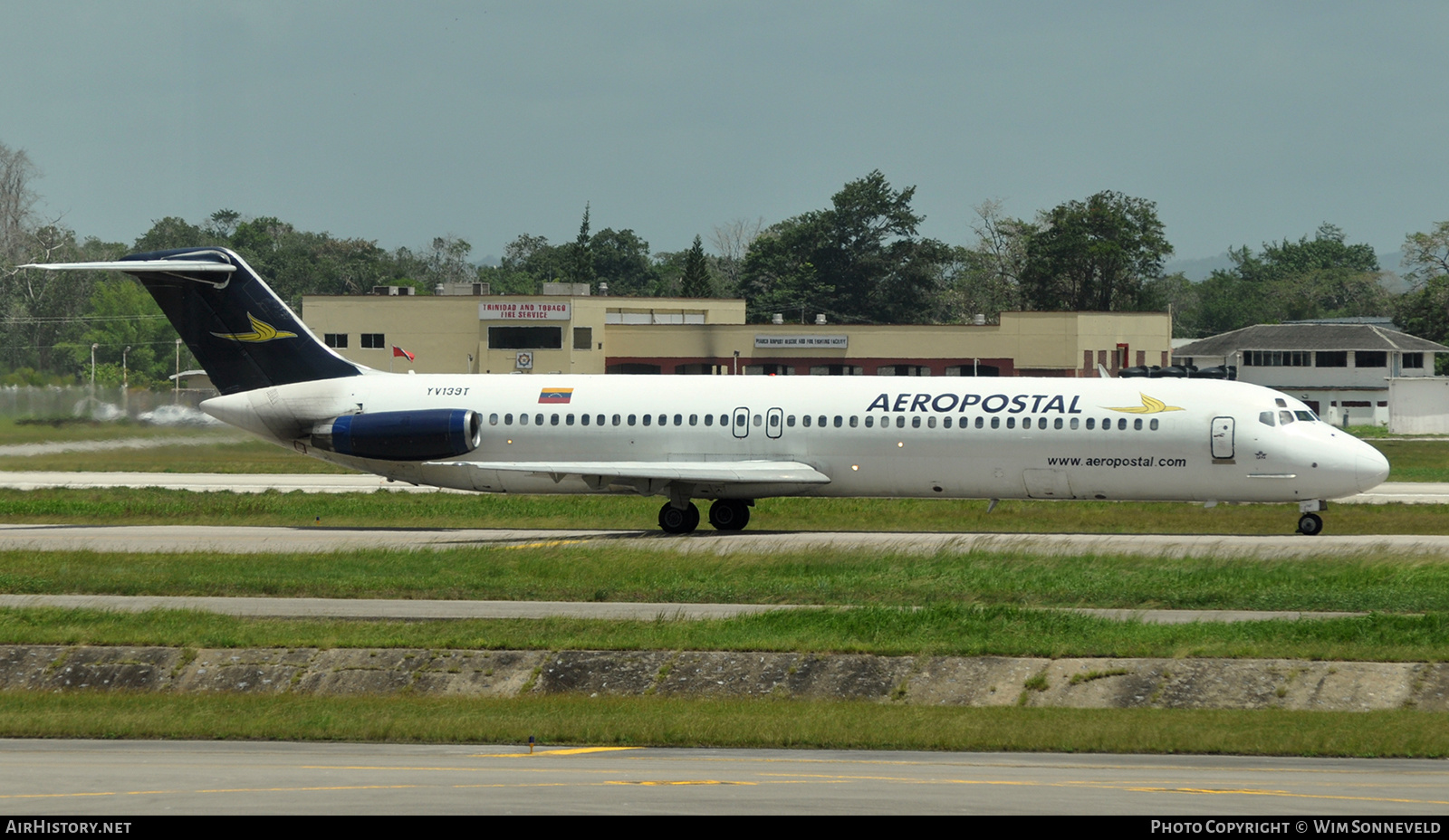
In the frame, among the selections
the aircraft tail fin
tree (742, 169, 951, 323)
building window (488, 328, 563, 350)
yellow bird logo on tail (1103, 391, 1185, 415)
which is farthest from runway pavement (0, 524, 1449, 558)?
tree (742, 169, 951, 323)

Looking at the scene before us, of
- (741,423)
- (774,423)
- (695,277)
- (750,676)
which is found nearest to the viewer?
(750,676)

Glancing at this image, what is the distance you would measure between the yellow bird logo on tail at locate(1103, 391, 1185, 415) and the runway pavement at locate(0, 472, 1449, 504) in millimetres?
11134

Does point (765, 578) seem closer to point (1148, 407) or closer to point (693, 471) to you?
point (693, 471)

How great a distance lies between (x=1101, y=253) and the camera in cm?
13138

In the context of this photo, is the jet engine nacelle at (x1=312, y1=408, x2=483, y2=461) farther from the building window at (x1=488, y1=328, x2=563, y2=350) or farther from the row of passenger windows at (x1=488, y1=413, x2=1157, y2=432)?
the building window at (x1=488, y1=328, x2=563, y2=350)

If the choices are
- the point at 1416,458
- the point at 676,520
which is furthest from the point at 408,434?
the point at 1416,458

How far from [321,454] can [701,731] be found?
24.5 m

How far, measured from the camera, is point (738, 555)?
29.6 m

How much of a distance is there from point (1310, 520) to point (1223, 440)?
116 inches

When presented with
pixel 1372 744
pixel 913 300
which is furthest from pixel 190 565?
pixel 913 300

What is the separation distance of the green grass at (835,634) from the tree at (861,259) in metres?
124

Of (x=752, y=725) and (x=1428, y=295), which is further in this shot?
(x=1428, y=295)

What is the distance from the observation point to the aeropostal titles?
3478 cm

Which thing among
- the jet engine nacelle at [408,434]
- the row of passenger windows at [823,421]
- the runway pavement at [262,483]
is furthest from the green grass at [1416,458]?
the jet engine nacelle at [408,434]
